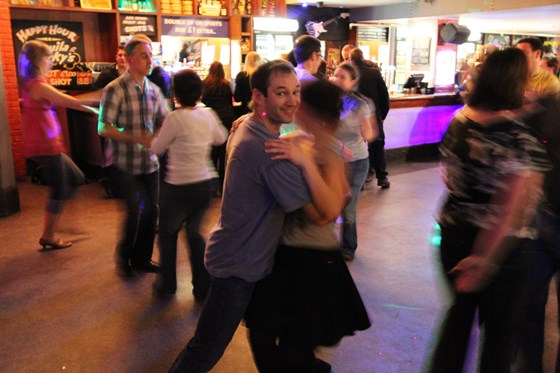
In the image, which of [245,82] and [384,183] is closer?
[245,82]

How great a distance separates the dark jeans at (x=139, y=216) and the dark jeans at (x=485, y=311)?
7.21ft

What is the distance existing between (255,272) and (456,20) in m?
A: 11.5

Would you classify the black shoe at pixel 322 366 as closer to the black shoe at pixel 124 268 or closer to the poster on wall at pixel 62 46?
the black shoe at pixel 124 268

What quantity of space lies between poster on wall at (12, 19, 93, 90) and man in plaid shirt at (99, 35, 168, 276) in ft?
13.1

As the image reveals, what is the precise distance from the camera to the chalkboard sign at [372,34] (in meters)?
10.8

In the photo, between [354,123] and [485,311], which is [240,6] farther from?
[485,311]

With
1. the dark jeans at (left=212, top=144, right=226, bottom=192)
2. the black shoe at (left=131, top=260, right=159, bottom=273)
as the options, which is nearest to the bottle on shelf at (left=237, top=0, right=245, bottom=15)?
the dark jeans at (left=212, top=144, right=226, bottom=192)

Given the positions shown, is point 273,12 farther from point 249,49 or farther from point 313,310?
point 313,310

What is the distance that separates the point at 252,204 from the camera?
1.74 m

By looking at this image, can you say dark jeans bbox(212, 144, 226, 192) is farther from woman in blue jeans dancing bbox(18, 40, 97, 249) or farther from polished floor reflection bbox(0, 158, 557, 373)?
woman in blue jeans dancing bbox(18, 40, 97, 249)

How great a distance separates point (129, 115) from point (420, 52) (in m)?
9.62

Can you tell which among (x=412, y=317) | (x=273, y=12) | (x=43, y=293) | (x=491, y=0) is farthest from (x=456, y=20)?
(x=43, y=293)

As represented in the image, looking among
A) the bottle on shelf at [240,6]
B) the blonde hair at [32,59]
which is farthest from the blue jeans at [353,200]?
the bottle on shelf at [240,6]

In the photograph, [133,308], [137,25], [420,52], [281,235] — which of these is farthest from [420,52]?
[281,235]
